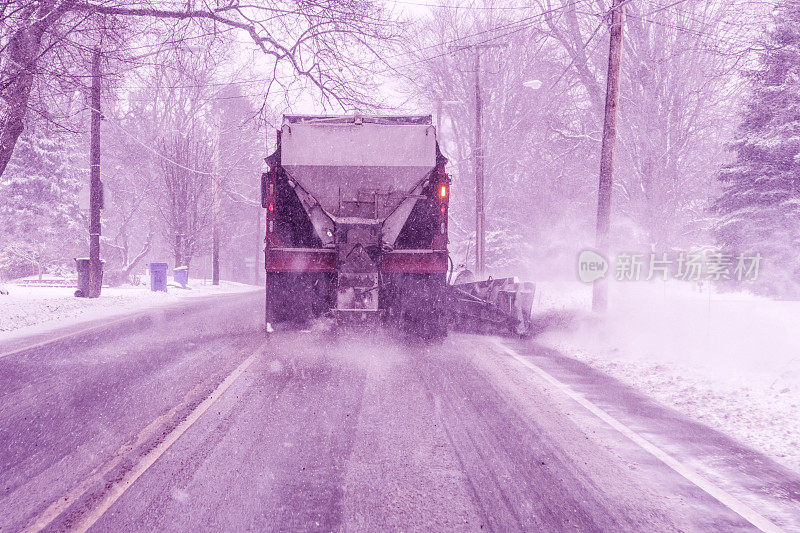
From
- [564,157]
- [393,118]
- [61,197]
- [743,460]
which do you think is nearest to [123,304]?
[393,118]

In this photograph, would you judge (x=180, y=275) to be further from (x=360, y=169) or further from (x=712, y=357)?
(x=712, y=357)

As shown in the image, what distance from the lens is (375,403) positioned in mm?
5711

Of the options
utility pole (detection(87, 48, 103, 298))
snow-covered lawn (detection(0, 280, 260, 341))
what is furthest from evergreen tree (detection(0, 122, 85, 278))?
snow-covered lawn (detection(0, 280, 260, 341))

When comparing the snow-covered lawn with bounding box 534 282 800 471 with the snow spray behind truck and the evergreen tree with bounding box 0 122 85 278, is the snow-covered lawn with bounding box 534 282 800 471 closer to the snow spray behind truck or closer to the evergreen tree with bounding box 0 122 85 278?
the snow spray behind truck

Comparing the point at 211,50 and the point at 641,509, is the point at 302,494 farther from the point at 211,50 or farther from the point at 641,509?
the point at 211,50

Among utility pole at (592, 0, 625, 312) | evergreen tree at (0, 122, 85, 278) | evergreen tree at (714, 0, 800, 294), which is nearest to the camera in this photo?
utility pole at (592, 0, 625, 312)

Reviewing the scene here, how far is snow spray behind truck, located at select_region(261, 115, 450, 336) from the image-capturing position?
30.1ft

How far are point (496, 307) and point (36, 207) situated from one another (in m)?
34.0

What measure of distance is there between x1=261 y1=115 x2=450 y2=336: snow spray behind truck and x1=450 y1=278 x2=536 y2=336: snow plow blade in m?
2.25

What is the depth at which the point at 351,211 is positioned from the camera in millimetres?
9383

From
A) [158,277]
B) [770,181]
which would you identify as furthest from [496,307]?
[158,277]

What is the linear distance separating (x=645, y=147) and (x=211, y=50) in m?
17.2

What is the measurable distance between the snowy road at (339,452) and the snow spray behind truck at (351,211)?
2007 millimetres

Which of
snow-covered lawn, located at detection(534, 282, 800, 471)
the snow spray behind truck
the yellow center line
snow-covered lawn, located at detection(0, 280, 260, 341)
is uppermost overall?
the snow spray behind truck
